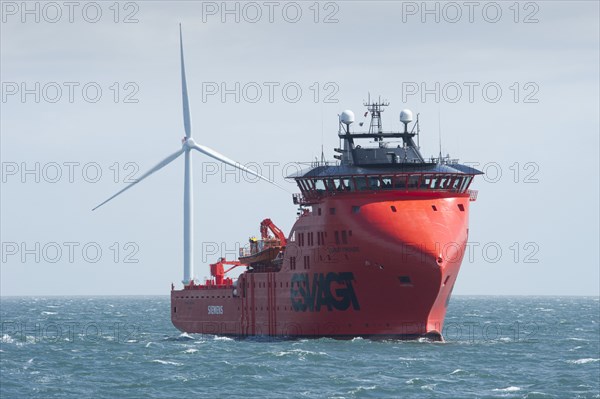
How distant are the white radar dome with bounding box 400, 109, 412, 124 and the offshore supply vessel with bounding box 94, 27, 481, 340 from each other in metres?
0.07

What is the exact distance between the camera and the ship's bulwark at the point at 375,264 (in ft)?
238

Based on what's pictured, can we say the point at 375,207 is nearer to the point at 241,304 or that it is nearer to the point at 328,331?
the point at 328,331

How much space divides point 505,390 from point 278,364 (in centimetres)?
1498

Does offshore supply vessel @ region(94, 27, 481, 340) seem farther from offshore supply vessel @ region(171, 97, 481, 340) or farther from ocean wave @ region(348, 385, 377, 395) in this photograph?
ocean wave @ region(348, 385, 377, 395)

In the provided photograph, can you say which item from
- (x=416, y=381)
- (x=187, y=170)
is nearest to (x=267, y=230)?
(x=187, y=170)

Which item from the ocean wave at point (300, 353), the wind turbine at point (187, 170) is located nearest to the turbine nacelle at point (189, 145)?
the wind turbine at point (187, 170)

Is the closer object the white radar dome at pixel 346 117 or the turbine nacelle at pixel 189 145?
the white radar dome at pixel 346 117

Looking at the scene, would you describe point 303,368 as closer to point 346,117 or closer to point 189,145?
point 346,117

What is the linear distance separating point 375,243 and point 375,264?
1.34 m

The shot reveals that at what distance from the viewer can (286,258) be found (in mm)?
81375

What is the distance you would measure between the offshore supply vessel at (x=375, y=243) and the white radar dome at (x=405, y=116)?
0.07m

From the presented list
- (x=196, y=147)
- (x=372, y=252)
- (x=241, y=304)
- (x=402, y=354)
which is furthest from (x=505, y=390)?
(x=196, y=147)

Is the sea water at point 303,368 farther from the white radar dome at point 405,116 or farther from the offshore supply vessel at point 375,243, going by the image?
the white radar dome at point 405,116
